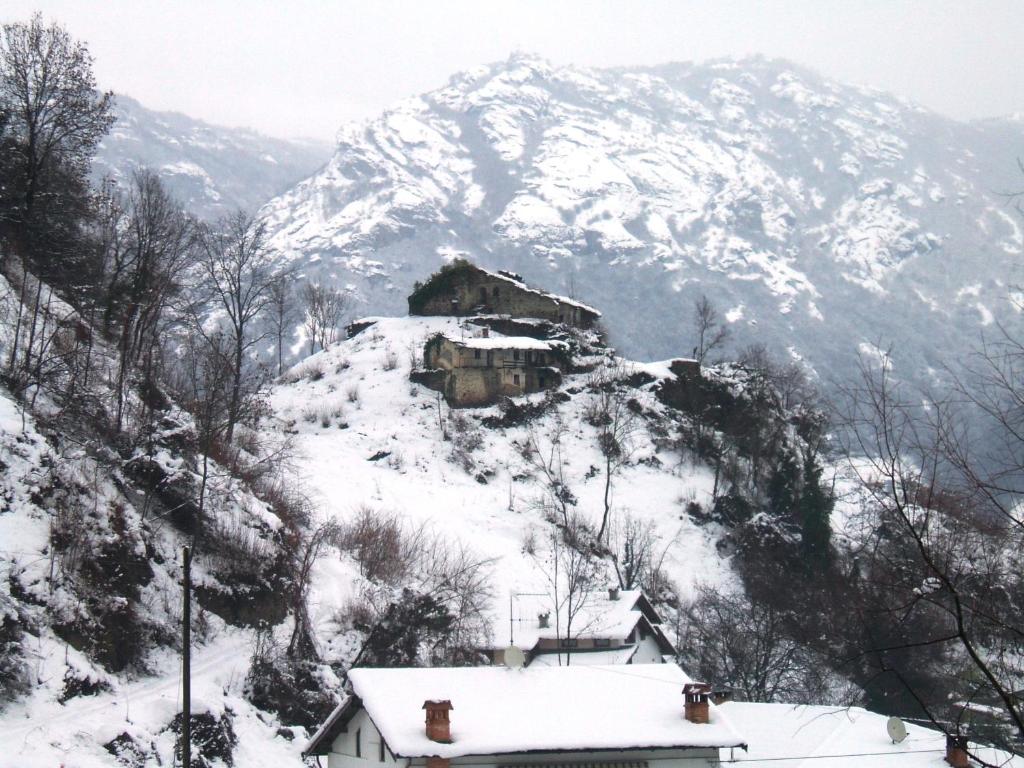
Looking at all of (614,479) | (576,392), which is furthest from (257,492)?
(576,392)

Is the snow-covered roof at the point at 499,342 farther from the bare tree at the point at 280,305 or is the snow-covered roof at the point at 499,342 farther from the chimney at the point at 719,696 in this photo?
the chimney at the point at 719,696

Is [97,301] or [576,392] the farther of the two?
[576,392]

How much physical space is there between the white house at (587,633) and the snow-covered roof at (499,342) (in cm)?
2737

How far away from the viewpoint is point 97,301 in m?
43.8

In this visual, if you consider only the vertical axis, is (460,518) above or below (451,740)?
below

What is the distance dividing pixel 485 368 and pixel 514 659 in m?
48.9

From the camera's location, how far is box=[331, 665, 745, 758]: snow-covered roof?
2338 cm

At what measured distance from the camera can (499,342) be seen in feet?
252

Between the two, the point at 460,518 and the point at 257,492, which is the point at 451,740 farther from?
the point at 460,518

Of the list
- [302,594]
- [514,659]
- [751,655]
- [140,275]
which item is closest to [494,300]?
[751,655]

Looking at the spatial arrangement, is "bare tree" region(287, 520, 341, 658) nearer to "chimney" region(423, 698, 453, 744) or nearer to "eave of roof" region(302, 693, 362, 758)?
"eave of roof" region(302, 693, 362, 758)

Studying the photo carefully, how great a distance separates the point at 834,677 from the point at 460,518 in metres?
21.6

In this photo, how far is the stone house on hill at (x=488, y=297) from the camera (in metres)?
88.5

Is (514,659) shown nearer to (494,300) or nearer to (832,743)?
(832,743)
